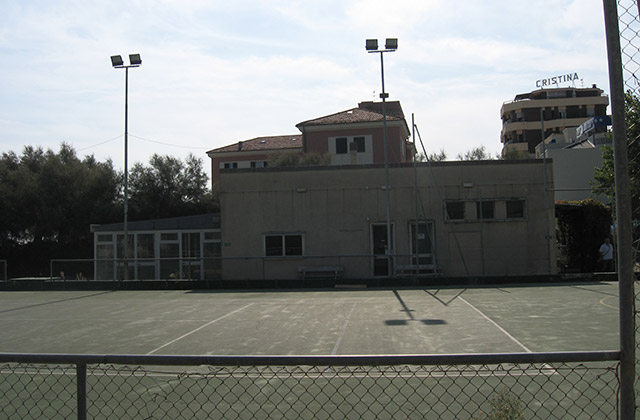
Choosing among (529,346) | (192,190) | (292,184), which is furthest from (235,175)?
(192,190)

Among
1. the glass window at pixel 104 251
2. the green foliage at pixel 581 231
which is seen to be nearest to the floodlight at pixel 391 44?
the green foliage at pixel 581 231

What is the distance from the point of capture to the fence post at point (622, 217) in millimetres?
3180

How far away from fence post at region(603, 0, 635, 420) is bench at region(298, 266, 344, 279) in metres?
19.9

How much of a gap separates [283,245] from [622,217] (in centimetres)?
2140

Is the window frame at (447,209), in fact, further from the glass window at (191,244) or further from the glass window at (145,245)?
the glass window at (145,245)

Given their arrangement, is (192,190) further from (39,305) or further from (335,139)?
(39,305)

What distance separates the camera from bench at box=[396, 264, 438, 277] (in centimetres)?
2203

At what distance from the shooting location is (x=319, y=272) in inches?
924

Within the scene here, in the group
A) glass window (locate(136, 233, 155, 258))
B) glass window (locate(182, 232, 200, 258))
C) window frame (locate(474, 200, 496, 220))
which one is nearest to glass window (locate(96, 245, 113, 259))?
glass window (locate(136, 233, 155, 258))

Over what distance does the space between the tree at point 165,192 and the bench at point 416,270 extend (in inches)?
1108

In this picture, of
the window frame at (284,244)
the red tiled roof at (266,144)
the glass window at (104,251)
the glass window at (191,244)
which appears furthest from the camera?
the red tiled roof at (266,144)

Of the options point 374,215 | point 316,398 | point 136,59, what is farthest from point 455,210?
point 316,398

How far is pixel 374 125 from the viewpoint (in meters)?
43.2

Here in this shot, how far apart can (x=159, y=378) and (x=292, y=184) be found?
679 inches
